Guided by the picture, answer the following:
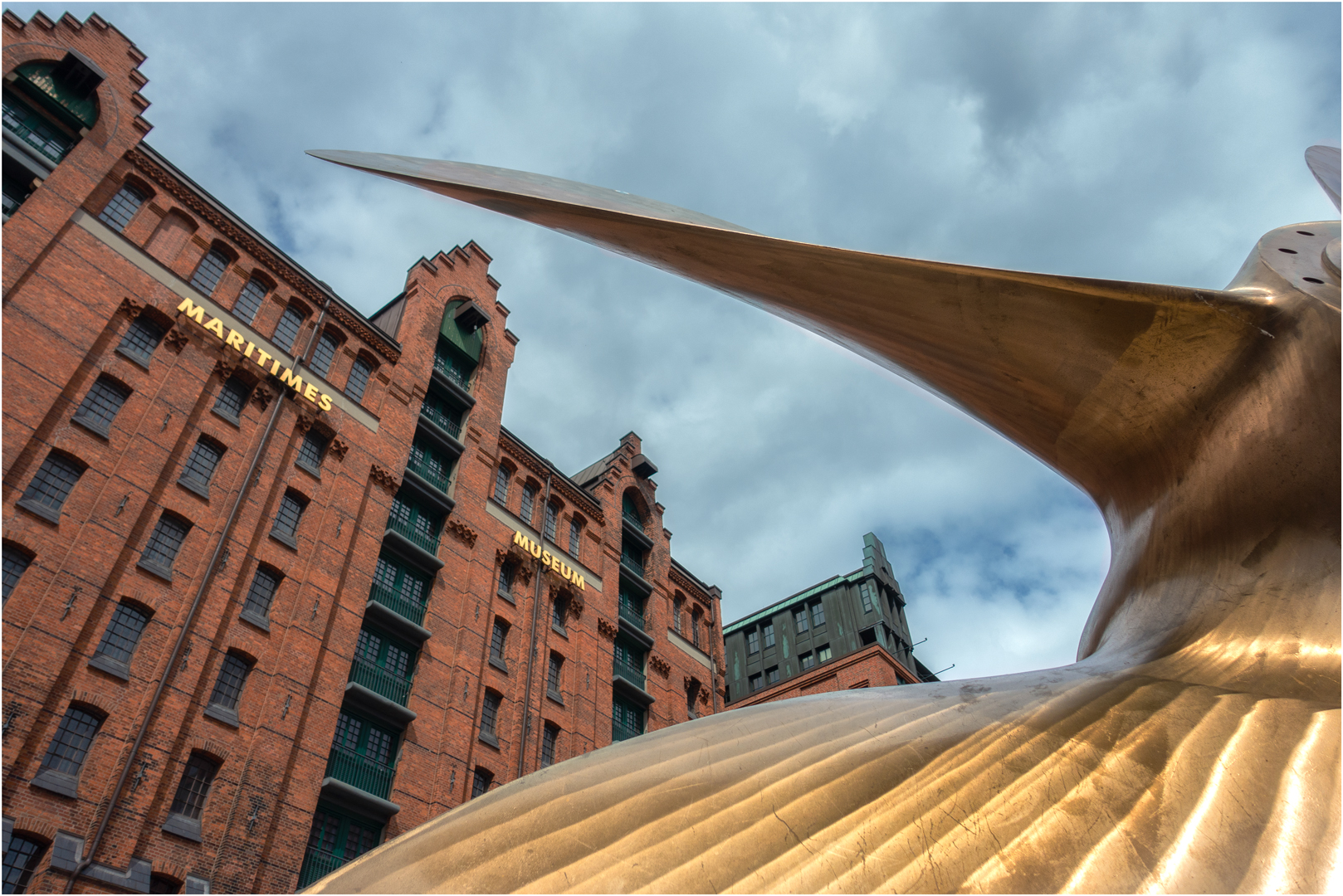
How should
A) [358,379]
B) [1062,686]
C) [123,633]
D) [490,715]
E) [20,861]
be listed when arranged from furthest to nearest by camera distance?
[358,379]
[490,715]
[123,633]
[20,861]
[1062,686]

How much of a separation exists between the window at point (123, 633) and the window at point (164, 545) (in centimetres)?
85

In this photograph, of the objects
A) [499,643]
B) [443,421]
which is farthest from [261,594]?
[443,421]

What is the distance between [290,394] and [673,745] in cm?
2161

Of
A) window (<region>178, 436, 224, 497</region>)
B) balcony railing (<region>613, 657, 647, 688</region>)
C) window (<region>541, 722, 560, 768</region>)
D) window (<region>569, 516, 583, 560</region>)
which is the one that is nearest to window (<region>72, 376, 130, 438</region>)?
window (<region>178, 436, 224, 497</region>)

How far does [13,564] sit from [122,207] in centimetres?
941

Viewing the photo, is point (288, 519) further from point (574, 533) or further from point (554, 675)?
point (574, 533)

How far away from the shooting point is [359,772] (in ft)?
62.2

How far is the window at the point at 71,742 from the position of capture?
45.4ft

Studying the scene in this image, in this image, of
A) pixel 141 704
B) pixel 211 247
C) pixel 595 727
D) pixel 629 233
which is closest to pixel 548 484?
pixel 595 727

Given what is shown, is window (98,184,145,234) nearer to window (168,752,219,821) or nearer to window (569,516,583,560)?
window (168,752,219,821)

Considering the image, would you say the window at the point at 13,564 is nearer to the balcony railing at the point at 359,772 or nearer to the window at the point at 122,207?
the balcony railing at the point at 359,772

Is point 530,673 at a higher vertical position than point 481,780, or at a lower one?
higher

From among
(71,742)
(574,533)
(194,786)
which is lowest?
(194,786)

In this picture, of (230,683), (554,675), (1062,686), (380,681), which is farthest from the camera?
(554,675)
